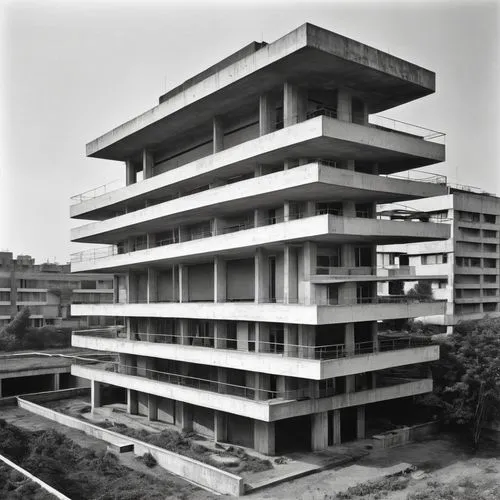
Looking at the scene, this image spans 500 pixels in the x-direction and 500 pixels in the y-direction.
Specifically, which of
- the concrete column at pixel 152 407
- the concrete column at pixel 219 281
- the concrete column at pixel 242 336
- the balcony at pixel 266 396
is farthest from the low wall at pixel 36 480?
the concrete column at pixel 219 281

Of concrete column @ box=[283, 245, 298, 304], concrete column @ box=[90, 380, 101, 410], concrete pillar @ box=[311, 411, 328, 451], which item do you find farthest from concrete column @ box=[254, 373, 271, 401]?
concrete column @ box=[90, 380, 101, 410]

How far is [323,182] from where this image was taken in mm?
24250

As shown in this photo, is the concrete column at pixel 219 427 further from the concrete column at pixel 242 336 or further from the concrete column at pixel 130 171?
the concrete column at pixel 130 171

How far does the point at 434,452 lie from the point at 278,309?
10510mm

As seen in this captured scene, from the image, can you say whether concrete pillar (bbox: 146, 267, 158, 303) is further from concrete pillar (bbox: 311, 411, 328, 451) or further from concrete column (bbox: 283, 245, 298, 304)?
concrete pillar (bbox: 311, 411, 328, 451)

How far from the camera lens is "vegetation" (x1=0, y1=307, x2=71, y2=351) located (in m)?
70.2

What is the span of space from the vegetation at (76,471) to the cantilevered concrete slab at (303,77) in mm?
18337

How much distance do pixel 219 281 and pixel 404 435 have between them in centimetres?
1252

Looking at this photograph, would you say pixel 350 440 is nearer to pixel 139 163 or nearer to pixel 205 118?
pixel 205 118

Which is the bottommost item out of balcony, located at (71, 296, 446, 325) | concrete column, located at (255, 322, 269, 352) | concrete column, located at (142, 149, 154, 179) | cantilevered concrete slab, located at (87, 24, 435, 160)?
concrete column, located at (255, 322, 269, 352)

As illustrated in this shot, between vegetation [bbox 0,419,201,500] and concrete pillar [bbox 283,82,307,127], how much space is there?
17076 mm

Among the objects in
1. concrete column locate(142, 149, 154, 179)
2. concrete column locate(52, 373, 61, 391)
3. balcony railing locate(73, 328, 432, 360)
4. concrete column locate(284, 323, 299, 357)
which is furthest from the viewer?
concrete column locate(52, 373, 61, 391)

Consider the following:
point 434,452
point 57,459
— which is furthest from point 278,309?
point 57,459

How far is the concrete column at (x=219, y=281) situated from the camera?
30.8 meters
